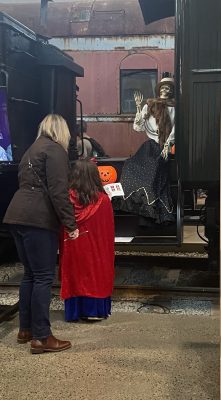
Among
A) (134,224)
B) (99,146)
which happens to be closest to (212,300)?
(134,224)

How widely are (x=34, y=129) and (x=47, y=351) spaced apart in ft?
9.10

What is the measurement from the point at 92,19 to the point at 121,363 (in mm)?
6172

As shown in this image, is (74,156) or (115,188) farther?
(74,156)

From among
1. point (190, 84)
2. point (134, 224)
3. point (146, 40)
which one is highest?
point (146, 40)

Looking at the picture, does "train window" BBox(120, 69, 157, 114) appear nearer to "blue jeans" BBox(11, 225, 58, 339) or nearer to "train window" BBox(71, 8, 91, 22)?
"train window" BBox(71, 8, 91, 22)

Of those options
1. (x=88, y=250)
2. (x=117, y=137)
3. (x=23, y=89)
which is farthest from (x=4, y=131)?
(x=117, y=137)

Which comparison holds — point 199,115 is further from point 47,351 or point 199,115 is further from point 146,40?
point 146,40

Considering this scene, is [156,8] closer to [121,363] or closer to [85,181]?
[85,181]

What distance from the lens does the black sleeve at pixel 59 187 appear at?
3.56m

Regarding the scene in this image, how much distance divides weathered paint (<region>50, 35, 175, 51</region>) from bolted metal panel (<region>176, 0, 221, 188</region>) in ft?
12.9

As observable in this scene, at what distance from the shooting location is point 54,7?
8727mm

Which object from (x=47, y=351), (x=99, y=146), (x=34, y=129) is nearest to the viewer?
(x=47, y=351)

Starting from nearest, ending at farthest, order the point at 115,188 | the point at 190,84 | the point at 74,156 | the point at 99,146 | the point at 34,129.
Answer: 1. the point at 190,84
2. the point at 115,188
3. the point at 34,129
4. the point at 74,156
5. the point at 99,146

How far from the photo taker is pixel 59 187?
11.7 ft
